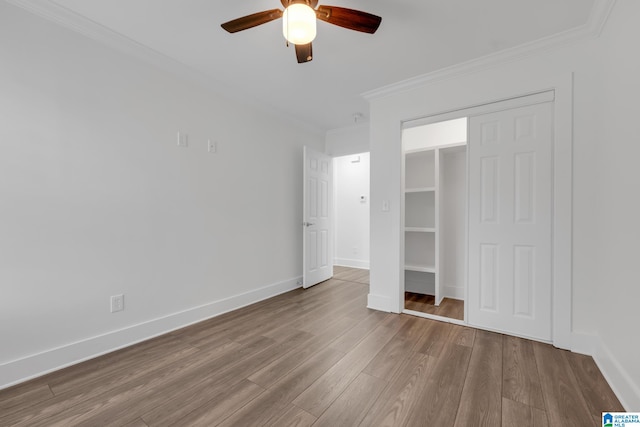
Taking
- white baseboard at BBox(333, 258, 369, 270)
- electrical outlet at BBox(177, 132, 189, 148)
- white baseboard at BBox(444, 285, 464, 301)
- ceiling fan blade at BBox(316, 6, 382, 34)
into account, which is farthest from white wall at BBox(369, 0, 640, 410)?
white baseboard at BBox(333, 258, 369, 270)

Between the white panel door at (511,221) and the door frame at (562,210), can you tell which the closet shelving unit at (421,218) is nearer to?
the white panel door at (511,221)

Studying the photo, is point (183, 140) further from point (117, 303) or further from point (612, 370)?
point (612, 370)

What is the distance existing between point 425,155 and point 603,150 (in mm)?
1835

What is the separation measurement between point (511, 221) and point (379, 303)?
5.26 feet

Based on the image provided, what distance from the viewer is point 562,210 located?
7.22 feet

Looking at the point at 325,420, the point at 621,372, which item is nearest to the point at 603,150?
the point at 621,372

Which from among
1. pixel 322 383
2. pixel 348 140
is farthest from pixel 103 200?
pixel 348 140

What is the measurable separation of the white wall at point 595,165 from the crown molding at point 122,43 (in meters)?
1.85

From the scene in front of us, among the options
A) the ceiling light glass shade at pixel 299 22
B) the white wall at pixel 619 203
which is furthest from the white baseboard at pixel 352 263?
the ceiling light glass shade at pixel 299 22

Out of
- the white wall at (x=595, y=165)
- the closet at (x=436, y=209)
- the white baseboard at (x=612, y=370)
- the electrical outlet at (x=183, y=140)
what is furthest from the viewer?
the closet at (x=436, y=209)

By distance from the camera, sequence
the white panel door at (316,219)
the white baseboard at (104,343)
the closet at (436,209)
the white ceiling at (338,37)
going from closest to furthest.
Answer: the white baseboard at (104,343) < the white ceiling at (338,37) < the closet at (436,209) < the white panel door at (316,219)

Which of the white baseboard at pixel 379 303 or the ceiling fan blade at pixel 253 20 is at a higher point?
the ceiling fan blade at pixel 253 20

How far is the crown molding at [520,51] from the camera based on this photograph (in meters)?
1.93

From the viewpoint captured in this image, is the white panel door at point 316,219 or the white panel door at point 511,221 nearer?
the white panel door at point 511,221
